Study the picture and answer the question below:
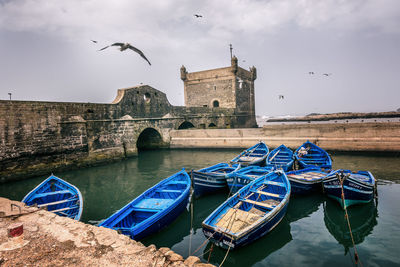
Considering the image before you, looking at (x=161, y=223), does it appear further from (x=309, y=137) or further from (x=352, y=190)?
(x=309, y=137)

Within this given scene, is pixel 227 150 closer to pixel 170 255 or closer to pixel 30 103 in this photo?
pixel 30 103

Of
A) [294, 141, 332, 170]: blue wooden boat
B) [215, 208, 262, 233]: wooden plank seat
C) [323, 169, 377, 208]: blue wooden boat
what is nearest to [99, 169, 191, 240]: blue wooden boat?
[215, 208, 262, 233]: wooden plank seat

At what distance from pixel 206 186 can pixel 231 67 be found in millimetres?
24340

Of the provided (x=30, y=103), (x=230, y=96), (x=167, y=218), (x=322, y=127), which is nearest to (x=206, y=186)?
(x=167, y=218)

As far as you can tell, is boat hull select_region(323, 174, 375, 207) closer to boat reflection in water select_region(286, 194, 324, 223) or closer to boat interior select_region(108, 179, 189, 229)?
boat reflection in water select_region(286, 194, 324, 223)

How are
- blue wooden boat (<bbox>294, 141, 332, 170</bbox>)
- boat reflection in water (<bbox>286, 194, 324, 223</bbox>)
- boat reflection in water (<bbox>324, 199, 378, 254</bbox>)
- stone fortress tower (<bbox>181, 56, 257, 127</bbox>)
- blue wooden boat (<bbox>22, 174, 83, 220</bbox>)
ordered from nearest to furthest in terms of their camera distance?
boat reflection in water (<bbox>324, 199, 378, 254</bbox>) < blue wooden boat (<bbox>22, 174, 83, 220</bbox>) < boat reflection in water (<bbox>286, 194, 324, 223</bbox>) < blue wooden boat (<bbox>294, 141, 332, 170</bbox>) < stone fortress tower (<bbox>181, 56, 257, 127</bbox>)

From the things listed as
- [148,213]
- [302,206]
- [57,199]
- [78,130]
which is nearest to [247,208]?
[302,206]

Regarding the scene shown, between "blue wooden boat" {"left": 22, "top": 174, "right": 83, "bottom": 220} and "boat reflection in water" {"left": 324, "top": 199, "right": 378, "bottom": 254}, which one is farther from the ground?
"blue wooden boat" {"left": 22, "top": 174, "right": 83, "bottom": 220}

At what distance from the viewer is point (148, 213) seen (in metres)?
5.80

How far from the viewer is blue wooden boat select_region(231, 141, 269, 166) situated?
11199mm

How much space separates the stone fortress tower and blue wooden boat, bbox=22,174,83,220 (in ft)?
74.3

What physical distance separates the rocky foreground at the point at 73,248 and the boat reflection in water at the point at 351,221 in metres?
4.31

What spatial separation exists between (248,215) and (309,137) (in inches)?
530

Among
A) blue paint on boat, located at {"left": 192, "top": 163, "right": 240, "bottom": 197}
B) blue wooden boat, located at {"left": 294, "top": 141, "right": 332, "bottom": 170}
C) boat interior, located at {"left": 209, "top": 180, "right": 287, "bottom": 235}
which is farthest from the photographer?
blue wooden boat, located at {"left": 294, "top": 141, "right": 332, "bottom": 170}
